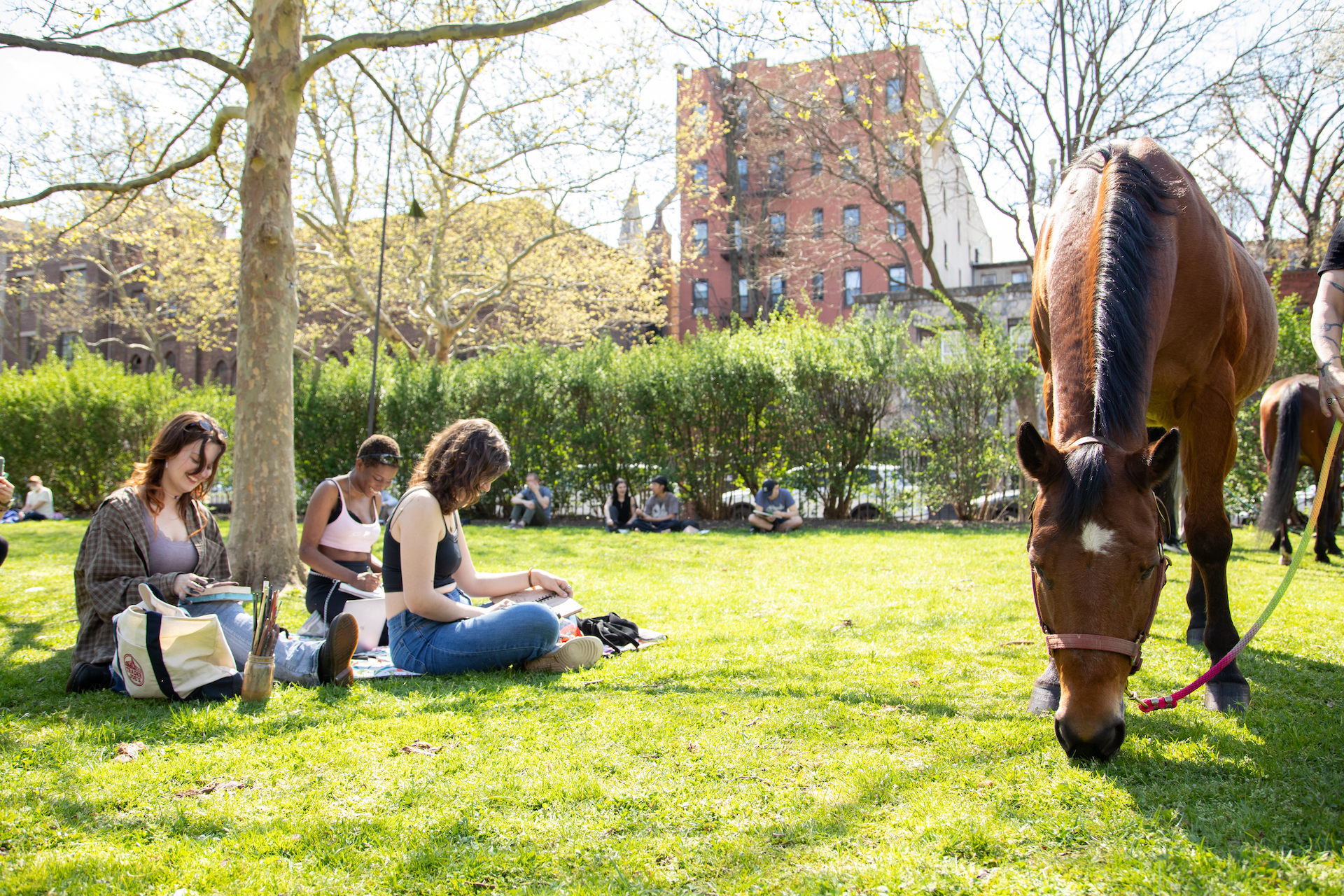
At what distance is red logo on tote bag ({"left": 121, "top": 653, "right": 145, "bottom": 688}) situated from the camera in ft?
12.7

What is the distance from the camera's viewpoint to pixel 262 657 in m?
3.94

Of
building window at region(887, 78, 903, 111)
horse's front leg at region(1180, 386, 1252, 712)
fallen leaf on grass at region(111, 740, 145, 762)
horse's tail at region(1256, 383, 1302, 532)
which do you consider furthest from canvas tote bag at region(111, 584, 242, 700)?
building window at region(887, 78, 903, 111)

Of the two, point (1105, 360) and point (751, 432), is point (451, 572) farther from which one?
point (751, 432)

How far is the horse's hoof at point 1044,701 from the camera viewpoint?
3396mm

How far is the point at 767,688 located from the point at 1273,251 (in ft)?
76.9

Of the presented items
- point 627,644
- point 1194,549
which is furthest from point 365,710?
point 1194,549

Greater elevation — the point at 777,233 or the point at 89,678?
the point at 777,233

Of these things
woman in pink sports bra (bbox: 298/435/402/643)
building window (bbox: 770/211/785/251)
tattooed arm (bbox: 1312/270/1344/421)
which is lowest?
woman in pink sports bra (bbox: 298/435/402/643)

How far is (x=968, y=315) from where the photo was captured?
19.2 metres

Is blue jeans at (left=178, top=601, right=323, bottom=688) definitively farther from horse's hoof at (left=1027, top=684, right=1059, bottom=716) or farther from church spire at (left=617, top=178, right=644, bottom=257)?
church spire at (left=617, top=178, right=644, bottom=257)

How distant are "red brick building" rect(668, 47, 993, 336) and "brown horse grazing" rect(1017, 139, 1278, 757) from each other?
136 inches

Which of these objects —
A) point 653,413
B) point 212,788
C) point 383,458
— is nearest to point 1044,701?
point 212,788

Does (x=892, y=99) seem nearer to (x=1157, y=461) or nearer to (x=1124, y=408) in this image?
(x=1124, y=408)

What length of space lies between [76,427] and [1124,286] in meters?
20.3
